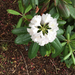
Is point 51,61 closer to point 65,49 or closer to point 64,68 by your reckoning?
point 64,68

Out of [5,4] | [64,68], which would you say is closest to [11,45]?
[5,4]

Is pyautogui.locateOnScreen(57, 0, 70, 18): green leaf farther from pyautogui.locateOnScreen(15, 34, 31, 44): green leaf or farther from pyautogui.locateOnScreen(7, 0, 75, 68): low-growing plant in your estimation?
pyautogui.locateOnScreen(15, 34, 31, 44): green leaf

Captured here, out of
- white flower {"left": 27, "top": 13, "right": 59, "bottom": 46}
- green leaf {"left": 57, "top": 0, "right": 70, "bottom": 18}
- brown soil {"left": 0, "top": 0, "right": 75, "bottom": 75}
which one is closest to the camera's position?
white flower {"left": 27, "top": 13, "right": 59, "bottom": 46}

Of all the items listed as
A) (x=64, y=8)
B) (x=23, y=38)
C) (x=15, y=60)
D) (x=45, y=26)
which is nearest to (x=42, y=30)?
(x=45, y=26)

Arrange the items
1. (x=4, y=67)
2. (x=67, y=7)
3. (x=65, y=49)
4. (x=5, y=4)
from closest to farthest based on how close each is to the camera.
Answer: (x=67, y=7) → (x=65, y=49) → (x=4, y=67) → (x=5, y=4)

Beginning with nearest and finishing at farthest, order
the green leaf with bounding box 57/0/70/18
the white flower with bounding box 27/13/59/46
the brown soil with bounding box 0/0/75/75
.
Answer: the white flower with bounding box 27/13/59/46 → the green leaf with bounding box 57/0/70/18 → the brown soil with bounding box 0/0/75/75

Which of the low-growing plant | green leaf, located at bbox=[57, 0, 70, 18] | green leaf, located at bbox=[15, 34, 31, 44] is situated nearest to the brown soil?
the low-growing plant

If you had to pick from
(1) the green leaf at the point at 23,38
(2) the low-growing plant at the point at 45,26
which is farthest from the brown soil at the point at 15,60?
(1) the green leaf at the point at 23,38

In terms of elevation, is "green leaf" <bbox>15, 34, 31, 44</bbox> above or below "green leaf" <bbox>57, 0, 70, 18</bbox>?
below

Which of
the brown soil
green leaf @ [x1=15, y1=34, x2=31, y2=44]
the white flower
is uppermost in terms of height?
the white flower

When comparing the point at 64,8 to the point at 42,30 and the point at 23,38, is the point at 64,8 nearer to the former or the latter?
the point at 42,30
